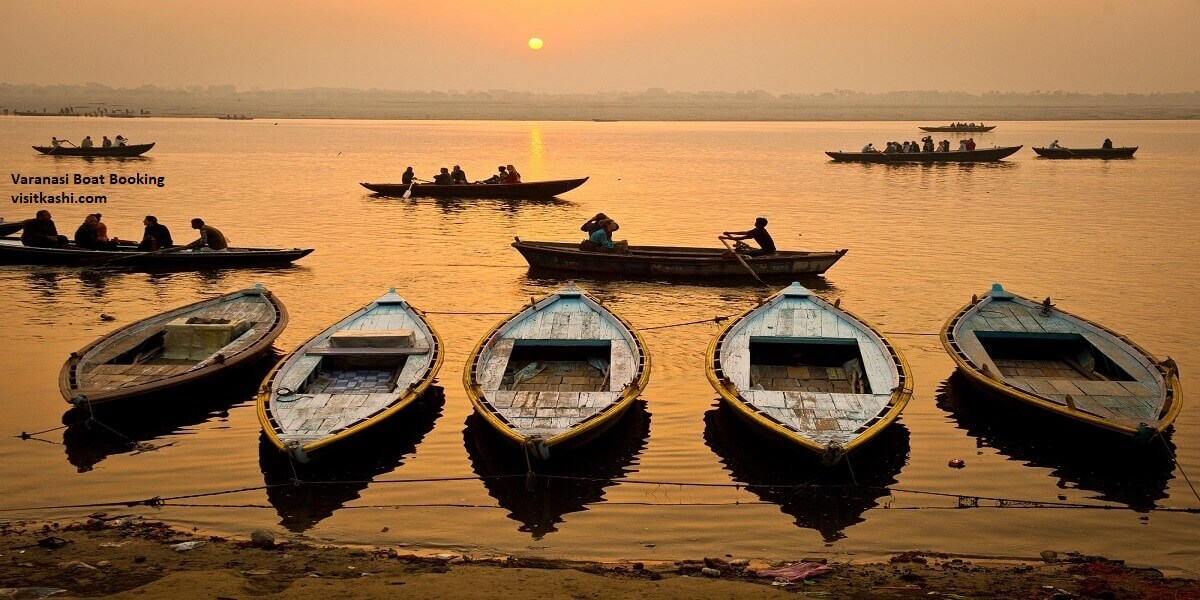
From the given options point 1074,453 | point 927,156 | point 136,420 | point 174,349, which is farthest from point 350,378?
point 927,156

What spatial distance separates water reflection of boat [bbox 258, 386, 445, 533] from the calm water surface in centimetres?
4

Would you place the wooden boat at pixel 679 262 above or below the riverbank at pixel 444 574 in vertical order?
above

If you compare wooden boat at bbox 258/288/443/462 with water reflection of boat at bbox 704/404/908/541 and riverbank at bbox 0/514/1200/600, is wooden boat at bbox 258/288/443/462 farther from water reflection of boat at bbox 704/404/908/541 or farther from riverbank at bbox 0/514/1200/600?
water reflection of boat at bbox 704/404/908/541

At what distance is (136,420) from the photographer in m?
14.3

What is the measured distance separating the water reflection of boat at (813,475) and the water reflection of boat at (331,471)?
4344 millimetres

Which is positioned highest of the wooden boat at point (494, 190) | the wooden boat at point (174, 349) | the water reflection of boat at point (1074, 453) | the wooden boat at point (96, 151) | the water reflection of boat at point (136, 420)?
the wooden boat at point (96, 151)

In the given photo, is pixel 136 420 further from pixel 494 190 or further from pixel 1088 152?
pixel 1088 152

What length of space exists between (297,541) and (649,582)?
157 inches

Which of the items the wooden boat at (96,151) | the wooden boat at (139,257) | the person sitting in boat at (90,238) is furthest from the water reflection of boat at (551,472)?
the wooden boat at (96,151)

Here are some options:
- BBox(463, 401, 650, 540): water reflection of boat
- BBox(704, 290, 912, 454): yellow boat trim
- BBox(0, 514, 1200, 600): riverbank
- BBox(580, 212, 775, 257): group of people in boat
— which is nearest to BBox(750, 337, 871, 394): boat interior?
BBox(704, 290, 912, 454): yellow boat trim

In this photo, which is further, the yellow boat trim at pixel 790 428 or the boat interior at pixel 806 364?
the boat interior at pixel 806 364

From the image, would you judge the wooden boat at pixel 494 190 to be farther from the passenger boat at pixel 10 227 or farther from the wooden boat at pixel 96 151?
the wooden boat at pixel 96 151

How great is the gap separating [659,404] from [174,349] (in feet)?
25.4

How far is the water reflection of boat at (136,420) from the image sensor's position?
13.5 metres
